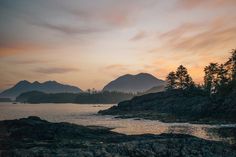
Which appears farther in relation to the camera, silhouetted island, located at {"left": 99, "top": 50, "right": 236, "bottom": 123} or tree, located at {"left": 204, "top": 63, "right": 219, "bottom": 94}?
tree, located at {"left": 204, "top": 63, "right": 219, "bottom": 94}

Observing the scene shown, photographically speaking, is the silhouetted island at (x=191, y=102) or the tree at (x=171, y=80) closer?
the silhouetted island at (x=191, y=102)

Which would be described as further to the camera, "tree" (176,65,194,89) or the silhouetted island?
"tree" (176,65,194,89)

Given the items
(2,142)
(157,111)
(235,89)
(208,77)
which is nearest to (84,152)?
(2,142)

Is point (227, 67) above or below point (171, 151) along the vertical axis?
above

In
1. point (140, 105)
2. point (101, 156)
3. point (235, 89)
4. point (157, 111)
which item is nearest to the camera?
point (101, 156)

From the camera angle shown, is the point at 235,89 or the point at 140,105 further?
the point at 140,105

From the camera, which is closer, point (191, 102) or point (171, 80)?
point (191, 102)

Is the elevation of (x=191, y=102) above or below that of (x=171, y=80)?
below

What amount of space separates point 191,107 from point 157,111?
58.9 feet

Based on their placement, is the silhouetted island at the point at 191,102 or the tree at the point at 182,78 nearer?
the silhouetted island at the point at 191,102

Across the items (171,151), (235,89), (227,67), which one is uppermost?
(227,67)

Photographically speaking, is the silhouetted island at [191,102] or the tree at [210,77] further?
the tree at [210,77]

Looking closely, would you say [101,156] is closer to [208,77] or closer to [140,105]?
[140,105]

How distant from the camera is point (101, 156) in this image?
25.7 metres
